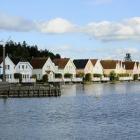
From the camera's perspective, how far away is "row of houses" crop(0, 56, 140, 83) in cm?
12850

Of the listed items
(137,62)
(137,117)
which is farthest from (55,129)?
(137,62)

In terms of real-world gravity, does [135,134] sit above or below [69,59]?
below

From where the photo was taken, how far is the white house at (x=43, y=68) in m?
133

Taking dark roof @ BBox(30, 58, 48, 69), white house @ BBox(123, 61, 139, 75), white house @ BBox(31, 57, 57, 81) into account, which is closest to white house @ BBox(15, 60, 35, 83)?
white house @ BBox(31, 57, 57, 81)

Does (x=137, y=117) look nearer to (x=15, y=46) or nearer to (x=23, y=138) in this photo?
(x=23, y=138)

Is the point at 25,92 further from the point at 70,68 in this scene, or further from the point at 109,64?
the point at 109,64

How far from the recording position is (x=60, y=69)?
14312cm

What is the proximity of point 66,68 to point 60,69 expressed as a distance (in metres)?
3.00

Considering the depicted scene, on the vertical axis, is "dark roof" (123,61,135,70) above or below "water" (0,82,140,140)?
above

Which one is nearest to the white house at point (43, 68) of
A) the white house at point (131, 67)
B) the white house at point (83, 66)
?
the white house at point (83, 66)

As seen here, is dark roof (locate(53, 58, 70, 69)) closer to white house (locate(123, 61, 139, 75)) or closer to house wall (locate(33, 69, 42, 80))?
house wall (locate(33, 69, 42, 80))

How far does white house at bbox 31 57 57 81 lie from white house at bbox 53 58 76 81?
9.78ft

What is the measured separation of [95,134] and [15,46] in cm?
13884

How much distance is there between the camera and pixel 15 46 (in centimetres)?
17700
